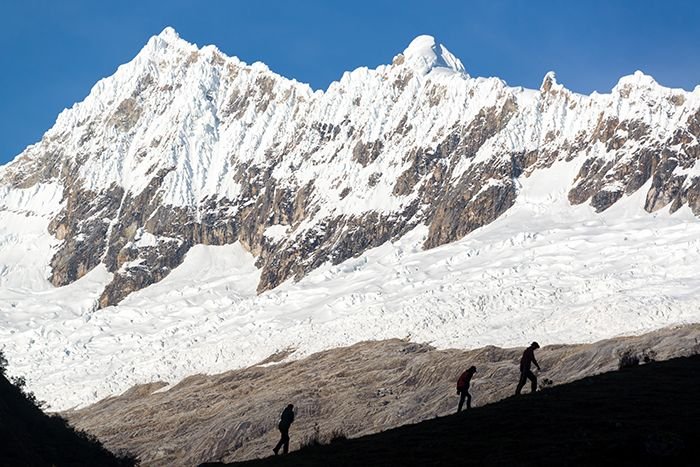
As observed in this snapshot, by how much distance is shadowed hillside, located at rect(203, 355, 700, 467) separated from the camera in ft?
85.2

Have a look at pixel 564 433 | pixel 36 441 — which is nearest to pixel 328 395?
pixel 36 441

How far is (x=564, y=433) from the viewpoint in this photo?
1158 inches

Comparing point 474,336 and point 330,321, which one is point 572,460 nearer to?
point 474,336

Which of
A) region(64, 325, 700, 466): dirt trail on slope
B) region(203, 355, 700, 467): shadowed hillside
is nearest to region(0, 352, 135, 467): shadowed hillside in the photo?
region(203, 355, 700, 467): shadowed hillside

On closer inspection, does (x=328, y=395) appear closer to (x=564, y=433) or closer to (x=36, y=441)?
(x=36, y=441)

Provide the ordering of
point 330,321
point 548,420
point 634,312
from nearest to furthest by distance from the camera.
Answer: point 548,420 < point 634,312 < point 330,321

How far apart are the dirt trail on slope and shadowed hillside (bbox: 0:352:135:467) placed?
45.0m

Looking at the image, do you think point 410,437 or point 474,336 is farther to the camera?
point 474,336

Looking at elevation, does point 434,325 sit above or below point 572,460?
above

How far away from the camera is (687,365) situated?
39.3m

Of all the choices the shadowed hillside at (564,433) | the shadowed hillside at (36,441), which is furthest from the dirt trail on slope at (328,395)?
the shadowed hillside at (564,433)

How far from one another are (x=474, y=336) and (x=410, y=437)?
129805 millimetres

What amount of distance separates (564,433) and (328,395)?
366ft

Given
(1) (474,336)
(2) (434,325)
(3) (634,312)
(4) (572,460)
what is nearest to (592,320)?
(3) (634,312)
